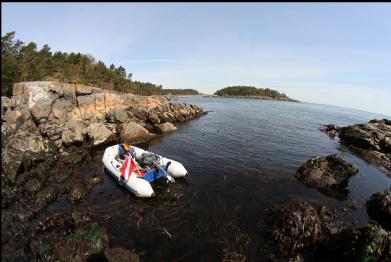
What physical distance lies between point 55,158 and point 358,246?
69.0 ft

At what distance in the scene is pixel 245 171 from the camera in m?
19.5

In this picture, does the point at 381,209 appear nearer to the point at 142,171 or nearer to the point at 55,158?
the point at 142,171

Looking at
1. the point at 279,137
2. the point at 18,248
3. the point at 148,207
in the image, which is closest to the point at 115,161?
the point at 148,207

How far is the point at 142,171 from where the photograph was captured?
1642 cm

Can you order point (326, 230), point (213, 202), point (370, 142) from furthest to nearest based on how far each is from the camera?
1. point (370, 142)
2. point (213, 202)
3. point (326, 230)

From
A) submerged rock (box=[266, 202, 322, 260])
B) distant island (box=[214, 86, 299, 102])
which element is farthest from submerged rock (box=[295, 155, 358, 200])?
distant island (box=[214, 86, 299, 102])

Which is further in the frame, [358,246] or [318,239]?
[318,239]

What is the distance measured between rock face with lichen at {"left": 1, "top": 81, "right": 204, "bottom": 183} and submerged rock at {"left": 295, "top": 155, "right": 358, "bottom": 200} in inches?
690

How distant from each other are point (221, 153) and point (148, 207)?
39.6ft

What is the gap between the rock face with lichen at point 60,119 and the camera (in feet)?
64.8

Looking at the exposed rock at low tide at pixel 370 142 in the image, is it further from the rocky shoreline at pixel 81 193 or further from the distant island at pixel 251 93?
the distant island at pixel 251 93

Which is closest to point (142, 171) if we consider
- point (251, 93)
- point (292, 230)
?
point (292, 230)

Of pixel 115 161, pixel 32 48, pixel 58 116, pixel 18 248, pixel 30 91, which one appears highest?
pixel 32 48

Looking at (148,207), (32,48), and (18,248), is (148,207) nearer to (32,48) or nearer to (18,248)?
(18,248)
